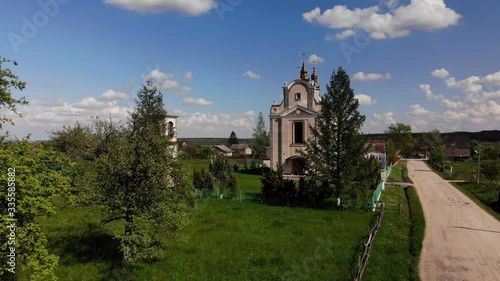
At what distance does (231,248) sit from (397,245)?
7495 mm

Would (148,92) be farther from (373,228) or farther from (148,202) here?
(373,228)

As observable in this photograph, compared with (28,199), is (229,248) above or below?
below

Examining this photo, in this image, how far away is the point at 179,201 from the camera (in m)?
13.7

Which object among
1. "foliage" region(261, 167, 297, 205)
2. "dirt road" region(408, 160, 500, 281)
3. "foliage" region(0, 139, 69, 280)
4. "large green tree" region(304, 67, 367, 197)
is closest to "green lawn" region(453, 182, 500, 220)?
"dirt road" region(408, 160, 500, 281)

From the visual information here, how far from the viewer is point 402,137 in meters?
98.2

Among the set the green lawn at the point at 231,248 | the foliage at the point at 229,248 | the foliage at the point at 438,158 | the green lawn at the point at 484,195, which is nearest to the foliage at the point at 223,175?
the green lawn at the point at 231,248

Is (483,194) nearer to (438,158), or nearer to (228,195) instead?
(228,195)

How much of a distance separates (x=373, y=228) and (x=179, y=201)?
10003 millimetres

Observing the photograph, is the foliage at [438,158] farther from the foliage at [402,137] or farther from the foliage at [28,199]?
the foliage at [28,199]

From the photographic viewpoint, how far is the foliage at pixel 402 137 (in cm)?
9288

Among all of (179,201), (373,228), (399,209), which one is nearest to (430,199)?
(399,209)

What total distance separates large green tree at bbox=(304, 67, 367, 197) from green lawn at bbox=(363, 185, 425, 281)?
142 inches

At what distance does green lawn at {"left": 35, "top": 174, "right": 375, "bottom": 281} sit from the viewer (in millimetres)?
12578

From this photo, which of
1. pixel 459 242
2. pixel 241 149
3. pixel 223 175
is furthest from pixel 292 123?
pixel 241 149
